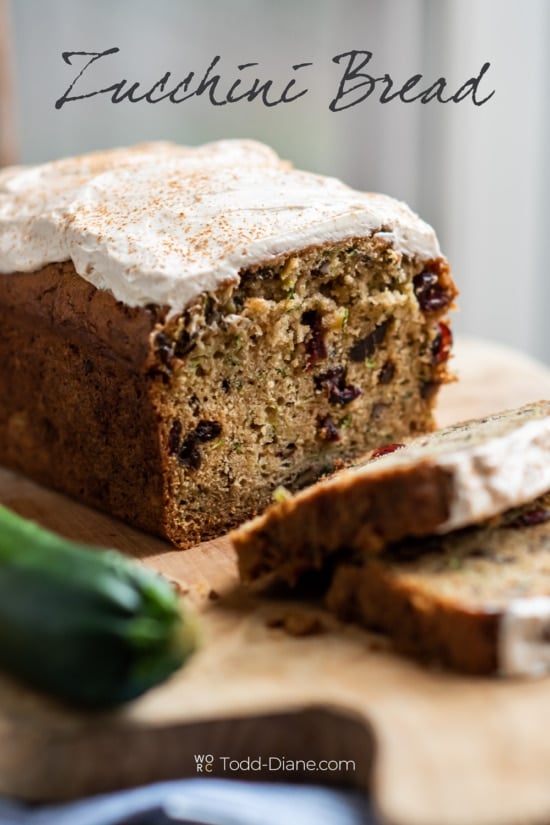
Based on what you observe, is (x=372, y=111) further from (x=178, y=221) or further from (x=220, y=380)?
(x=220, y=380)

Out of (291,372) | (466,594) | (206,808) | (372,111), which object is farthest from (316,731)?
(372,111)

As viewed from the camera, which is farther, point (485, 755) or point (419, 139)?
point (419, 139)

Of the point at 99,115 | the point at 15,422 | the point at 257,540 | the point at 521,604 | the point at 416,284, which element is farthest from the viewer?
the point at 99,115

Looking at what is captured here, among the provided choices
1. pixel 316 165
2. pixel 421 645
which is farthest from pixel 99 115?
pixel 421 645

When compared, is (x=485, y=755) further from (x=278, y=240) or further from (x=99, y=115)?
(x=99, y=115)

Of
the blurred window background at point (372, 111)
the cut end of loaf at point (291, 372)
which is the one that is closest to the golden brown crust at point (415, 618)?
the cut end of loaf at point (291, 372)

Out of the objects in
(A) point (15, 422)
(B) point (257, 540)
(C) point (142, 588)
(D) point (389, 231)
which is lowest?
(A) point (15, 422)
